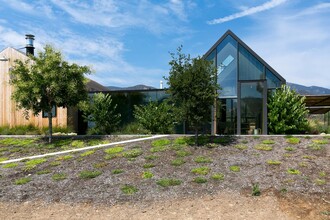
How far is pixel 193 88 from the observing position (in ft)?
45.3

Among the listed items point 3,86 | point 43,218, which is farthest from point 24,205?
point 3,86

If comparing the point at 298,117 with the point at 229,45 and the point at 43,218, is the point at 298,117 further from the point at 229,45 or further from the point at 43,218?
the point at 43,218

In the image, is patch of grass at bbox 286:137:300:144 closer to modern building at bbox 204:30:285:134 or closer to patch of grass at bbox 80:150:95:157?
modern building at bbox 204:30:285:134

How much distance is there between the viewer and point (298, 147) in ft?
44.1

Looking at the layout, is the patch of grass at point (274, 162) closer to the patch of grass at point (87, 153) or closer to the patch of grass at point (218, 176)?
the patch of grass at point (218, 176)

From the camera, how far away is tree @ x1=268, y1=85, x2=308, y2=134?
1773 centimetres

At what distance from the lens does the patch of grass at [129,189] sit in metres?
9.73

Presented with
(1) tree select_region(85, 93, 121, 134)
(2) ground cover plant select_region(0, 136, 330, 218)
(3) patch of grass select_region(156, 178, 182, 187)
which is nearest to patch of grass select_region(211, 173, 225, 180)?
(2) ground cover plant select_region(0, 136, 330, 218)

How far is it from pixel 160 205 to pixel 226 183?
2.47m

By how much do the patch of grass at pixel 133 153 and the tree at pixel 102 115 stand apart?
772 centimetres

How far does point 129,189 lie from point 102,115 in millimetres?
11786

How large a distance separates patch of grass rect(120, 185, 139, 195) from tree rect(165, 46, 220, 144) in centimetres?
484

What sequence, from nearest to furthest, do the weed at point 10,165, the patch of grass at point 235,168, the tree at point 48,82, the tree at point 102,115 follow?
the patch of grass at point 235,168 → the weed at point 10,165 → the tree at point 48,82 → the tree at point 102,115

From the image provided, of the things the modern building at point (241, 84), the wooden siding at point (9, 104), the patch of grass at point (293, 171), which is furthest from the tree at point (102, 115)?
the patch of grass at point (293, 171)
